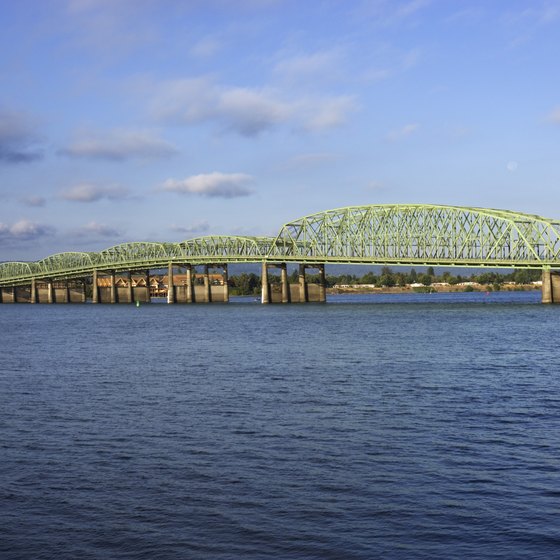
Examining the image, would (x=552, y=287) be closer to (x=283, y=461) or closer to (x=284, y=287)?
(x=284, y=287)

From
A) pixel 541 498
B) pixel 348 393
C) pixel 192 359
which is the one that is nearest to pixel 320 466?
pixel 541 498

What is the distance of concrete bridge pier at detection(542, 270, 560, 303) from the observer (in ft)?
472

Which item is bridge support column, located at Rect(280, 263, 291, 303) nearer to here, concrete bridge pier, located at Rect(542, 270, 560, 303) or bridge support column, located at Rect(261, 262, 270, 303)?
bridge support column, located at Rect(261, 262, 270, 303)

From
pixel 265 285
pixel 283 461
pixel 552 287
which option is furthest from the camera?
pixel 265 285

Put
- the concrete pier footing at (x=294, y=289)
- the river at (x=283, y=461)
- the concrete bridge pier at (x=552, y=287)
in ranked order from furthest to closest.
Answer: the concrete pier footing at (x=294, y=289) → the concrete bridge pier at (x=552, y=287) → the river at (x=283, y=461)

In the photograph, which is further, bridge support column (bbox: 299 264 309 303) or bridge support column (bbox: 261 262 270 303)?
bridge support column (bbox: 299 264 309 303)

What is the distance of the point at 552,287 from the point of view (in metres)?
145

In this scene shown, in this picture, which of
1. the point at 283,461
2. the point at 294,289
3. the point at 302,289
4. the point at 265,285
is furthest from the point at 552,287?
the point at 283,461

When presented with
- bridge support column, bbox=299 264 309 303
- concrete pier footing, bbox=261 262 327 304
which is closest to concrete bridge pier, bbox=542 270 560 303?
concrete pier footing, bbox=261 262 327 304

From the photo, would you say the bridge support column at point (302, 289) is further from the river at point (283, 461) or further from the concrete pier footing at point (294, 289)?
the river at point (283, 461)

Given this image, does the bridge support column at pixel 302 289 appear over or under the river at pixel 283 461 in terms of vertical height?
over

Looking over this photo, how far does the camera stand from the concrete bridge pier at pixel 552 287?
144000mm

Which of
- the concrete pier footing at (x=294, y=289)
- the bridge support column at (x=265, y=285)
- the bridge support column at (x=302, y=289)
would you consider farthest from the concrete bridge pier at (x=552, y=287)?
the bridge support column at (x=265, y=285)

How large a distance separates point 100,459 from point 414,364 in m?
29.0
